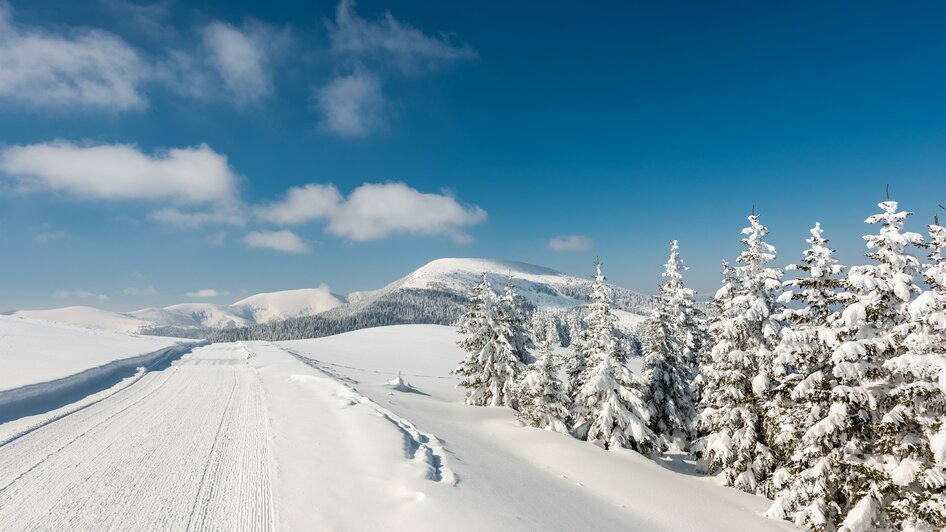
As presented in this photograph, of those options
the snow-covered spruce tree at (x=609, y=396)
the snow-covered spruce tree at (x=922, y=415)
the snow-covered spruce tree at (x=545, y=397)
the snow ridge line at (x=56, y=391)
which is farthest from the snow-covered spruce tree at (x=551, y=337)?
the snow ridge line at (x=56, y=391)

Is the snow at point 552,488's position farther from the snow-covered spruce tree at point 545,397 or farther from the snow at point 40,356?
the snow at point 40,356

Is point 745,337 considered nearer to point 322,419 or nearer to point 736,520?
point 736,520

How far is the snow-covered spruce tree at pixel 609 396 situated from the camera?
65.0ft

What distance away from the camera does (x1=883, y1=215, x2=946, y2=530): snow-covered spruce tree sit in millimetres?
9797

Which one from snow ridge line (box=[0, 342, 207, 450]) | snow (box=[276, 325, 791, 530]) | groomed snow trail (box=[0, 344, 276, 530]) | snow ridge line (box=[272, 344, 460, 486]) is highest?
snow ridge line (box=[0, 342, 207, 450])

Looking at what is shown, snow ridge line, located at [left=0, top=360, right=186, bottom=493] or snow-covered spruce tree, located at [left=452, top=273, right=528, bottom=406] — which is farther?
snow-covered spruce tree, located at [left=452, top=273, right=528, bottom=406]

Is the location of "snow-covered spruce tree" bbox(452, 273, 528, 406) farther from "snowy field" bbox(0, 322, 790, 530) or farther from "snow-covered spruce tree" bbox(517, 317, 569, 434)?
"snowy field" bbox(0, 322, 790, 530)

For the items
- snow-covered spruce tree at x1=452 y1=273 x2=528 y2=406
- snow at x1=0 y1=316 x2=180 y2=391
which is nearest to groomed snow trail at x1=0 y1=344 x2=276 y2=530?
snow at x1=0 y1=316 x2=180 y2=391

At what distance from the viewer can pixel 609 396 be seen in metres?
20.4

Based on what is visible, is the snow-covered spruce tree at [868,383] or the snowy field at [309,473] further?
the snow-covered spruce tree at [868,383]

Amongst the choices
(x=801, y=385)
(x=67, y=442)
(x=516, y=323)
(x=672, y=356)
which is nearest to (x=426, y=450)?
(x=67, y=442)

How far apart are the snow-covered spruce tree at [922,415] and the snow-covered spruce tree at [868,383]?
0.31m

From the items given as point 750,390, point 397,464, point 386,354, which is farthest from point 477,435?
point 386,354

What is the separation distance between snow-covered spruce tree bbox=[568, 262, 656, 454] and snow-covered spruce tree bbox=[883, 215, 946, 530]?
916cm
